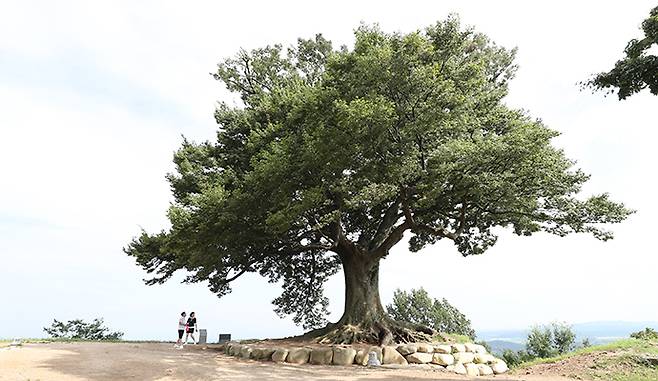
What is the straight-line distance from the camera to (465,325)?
38500 mm

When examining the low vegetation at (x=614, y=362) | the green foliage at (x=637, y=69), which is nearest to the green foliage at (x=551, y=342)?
the low vegetation at (x=614, y=362)

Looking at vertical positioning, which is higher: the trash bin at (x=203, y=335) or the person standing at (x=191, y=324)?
the person standing at (x=191, y=324)

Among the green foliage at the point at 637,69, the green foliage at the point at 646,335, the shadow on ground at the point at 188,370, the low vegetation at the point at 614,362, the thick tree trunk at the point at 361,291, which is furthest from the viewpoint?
the thick tree trunk at the point at 361,291

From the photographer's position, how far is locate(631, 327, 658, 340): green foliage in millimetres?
17487

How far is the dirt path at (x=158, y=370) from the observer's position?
11758 millimetres

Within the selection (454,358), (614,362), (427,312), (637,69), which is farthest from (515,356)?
(637,69)

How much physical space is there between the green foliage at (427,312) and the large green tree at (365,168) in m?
15.7

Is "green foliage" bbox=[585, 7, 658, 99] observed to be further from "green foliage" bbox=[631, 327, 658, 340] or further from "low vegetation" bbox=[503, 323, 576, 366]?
"low vegetation" bbox=[503, 323, 576, 366]

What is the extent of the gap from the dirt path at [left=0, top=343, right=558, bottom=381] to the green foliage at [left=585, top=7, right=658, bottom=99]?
8331 millimetres

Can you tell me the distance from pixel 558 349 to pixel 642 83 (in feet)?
69.7

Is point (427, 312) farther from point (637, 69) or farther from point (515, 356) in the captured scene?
point (637, 69)

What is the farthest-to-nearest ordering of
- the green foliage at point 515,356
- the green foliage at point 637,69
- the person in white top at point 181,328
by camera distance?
the green foliage at point 515,356, the person in white top at point 181,328, the green foliage at point 637,69

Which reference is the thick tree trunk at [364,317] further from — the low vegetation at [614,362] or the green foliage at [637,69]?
the green foliage at [637,69]

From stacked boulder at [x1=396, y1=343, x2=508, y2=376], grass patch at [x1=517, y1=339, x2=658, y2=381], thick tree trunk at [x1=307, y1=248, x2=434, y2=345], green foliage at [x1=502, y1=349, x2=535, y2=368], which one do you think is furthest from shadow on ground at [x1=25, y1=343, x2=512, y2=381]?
green foliage at [x1=502, y1=349, x2=535, y2=368]
